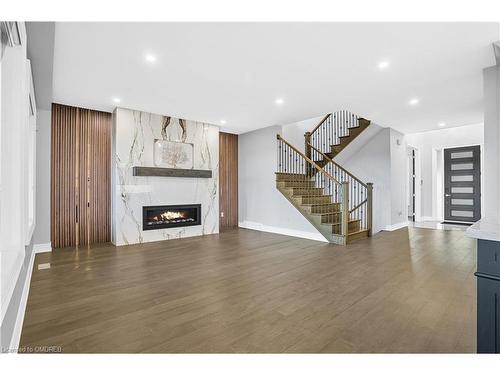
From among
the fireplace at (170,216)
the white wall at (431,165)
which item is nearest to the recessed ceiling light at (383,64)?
the fireplace at (170,216)

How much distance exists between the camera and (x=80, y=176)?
5062 mm

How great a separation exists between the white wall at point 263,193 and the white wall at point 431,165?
15.5 feet

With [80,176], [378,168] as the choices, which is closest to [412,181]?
[378,168]

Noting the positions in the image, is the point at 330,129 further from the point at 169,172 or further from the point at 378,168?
the point at 169,172

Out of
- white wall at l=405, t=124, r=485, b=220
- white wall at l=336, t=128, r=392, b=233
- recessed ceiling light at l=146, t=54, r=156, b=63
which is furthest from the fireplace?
white wall at l=405, t=124, r=485, b=220

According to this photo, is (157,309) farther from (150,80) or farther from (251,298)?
(150,80)

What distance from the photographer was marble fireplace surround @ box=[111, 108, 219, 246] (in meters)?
5.06

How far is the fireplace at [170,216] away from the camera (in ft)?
17.7

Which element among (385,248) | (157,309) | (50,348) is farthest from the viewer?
(385,248)

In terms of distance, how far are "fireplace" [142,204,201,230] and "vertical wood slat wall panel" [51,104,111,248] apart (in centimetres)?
80

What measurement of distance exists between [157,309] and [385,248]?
4.12m
